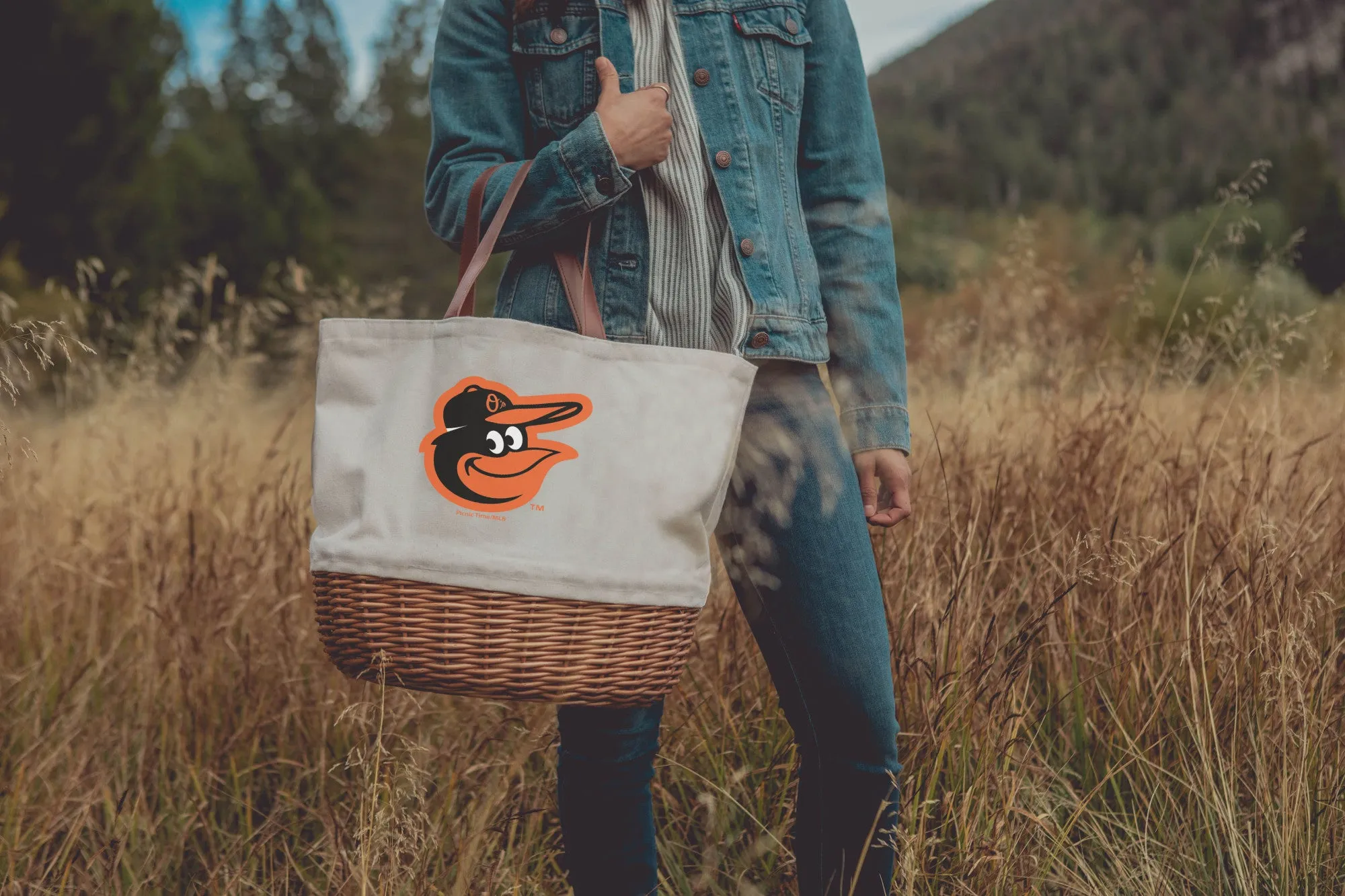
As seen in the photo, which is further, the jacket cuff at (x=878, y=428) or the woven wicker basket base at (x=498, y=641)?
the jacket cuff at (x=878, y=428)

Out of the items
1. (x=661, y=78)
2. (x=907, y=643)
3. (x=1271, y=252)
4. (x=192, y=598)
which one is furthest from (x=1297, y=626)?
(x=192, y=598)

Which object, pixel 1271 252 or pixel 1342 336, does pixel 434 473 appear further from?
pixel 1342 336

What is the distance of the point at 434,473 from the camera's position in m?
1.19

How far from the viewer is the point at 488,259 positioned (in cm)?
126

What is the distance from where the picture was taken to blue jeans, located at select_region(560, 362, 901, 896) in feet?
4.28

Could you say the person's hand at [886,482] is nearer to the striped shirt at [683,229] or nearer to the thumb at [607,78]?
the striped shirt at [683,229]

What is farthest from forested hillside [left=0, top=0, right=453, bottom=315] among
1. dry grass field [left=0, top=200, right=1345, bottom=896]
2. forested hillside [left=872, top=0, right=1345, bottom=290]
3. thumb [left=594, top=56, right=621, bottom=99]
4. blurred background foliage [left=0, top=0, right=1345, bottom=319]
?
forested hillside [left=872, top=0, right=1345, bottom=290]

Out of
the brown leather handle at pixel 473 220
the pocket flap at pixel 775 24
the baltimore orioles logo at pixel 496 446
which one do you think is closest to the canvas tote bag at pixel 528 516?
the baltimore orioles logo at pixel 496 446

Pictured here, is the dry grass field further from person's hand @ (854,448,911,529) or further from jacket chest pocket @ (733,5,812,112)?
jacket chest pocket @ (733,5,812,112)

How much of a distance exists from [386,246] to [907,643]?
23252mm

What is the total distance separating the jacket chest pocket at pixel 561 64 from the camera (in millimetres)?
1369

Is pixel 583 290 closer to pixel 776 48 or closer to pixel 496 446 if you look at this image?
pixel 496 446

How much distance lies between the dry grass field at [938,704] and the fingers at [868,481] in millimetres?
332

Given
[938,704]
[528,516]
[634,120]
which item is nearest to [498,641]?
[528,516]
